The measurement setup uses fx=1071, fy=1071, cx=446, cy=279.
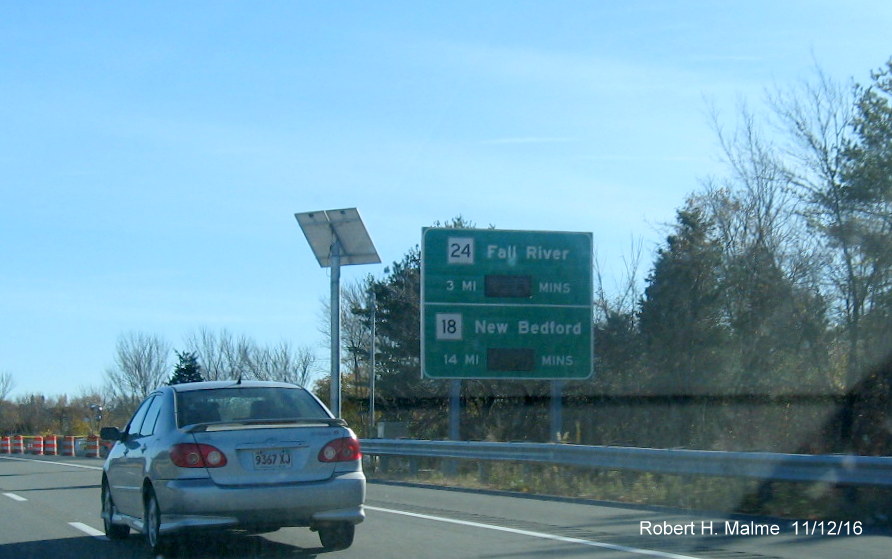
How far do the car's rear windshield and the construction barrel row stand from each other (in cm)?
3055

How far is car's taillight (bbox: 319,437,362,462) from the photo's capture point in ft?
29.4

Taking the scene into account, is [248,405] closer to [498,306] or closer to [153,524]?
[153,524]

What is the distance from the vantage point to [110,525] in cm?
1087

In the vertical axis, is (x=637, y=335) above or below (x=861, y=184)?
below

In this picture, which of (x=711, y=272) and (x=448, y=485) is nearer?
(x=448, y=485)

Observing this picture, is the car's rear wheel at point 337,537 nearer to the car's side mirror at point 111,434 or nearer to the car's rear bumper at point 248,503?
the car's rear bumper at point 248,503

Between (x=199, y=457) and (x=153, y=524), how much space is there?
0.94 metres

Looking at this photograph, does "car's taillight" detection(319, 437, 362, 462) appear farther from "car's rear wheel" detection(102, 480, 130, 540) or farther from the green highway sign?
the green highway sign

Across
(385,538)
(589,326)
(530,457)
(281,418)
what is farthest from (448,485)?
(281,418)

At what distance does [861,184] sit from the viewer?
24406 millimetres

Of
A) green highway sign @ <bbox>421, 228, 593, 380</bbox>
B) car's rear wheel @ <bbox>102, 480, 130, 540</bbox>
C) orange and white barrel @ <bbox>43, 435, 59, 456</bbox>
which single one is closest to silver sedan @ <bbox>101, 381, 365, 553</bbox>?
car's rear wheel @ <bbox>102, 480, 130, 540</bbox>

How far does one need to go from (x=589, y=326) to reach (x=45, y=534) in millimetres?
12211

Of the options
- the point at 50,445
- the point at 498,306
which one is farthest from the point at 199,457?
the point at 50,445

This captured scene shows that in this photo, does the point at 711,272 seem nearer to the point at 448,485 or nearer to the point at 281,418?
the point at 448,485
